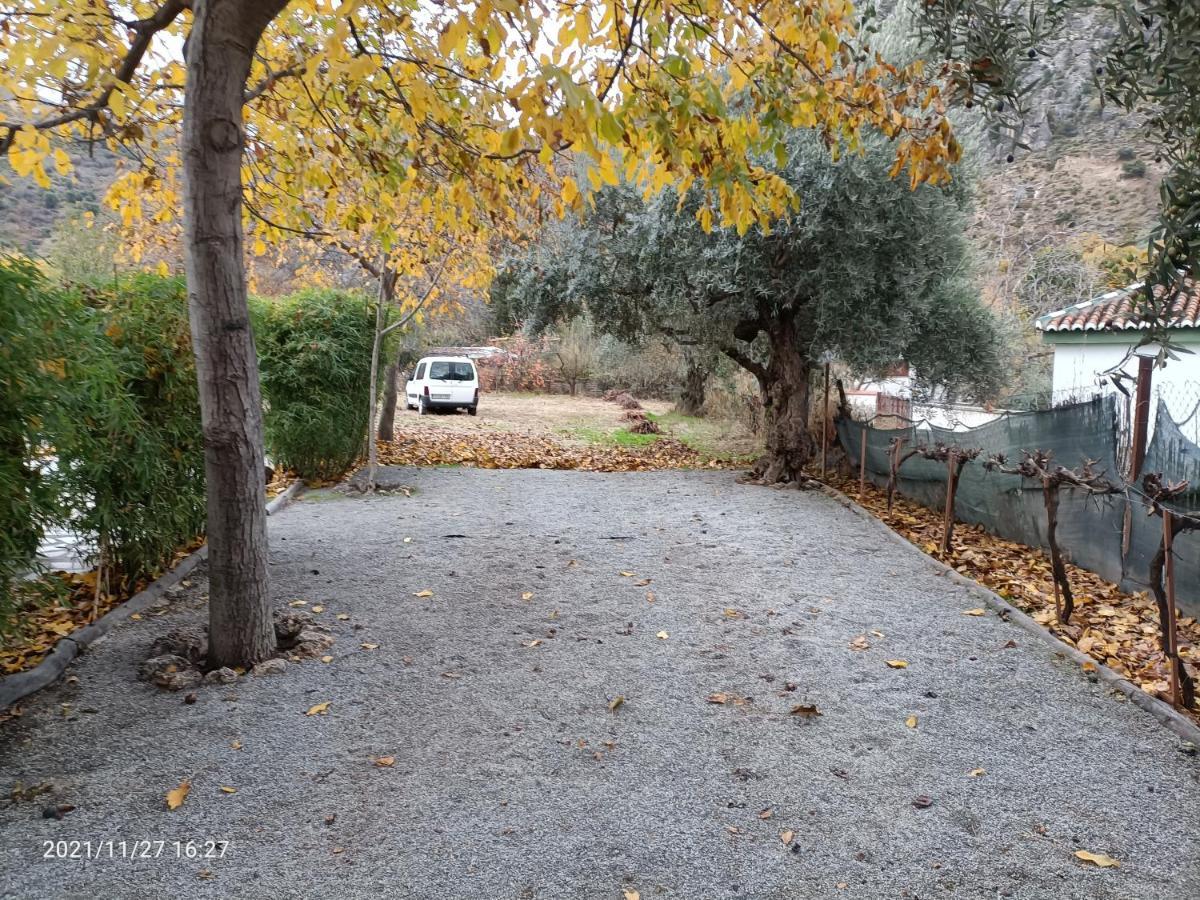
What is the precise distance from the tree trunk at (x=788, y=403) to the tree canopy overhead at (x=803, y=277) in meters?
0.02

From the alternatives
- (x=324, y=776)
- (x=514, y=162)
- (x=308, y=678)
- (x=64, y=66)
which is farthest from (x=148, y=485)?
(x=514, y=162)

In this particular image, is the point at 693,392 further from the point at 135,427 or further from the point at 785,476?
the point at 135,427

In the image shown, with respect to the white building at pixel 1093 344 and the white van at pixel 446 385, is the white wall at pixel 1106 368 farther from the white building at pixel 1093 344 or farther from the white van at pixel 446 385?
the white van at pixel 446 385

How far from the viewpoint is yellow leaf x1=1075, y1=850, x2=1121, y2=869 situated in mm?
2859

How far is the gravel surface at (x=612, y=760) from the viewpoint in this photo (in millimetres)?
2803

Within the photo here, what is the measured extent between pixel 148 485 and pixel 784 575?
509 centimetres

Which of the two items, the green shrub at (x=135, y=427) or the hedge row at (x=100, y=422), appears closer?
the hedge row at (x=100, y=422)

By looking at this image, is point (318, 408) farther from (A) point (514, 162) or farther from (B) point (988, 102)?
(B) point (988, 102)

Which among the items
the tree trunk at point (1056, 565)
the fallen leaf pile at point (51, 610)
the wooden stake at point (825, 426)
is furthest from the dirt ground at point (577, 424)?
the fallen leaf pile at point (51, 610)

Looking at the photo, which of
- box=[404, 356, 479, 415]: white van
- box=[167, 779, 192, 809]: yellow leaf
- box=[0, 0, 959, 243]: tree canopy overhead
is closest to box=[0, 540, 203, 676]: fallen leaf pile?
box=[167, 779, 192, 809]: yellow leaf

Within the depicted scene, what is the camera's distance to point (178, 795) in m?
3.20

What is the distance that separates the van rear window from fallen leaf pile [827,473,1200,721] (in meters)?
16.5

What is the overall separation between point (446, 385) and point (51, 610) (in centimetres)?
1833
